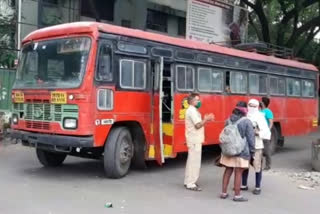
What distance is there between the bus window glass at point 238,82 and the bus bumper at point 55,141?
5.21 metres

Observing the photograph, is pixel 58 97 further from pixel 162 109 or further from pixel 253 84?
pixel 253 84

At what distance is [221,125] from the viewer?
516 inches

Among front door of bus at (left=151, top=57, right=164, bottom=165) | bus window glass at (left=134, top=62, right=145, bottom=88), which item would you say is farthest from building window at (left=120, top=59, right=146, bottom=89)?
→ front door of bus at (left=151, top=57, right=164, bottom=165)

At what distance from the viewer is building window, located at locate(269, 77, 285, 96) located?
1544 cm

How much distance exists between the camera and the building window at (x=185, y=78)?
455 inches

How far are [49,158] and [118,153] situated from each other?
6.54 ft

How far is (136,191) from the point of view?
9.09 m

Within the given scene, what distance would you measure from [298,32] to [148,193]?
20.2m

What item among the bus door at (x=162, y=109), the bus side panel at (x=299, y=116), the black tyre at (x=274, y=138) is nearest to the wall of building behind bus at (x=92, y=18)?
the bus side panel at (x=299, y=116)

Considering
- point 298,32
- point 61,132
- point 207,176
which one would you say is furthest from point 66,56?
point 298,32

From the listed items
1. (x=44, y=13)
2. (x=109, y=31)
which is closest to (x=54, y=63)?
(x=109, y=31)

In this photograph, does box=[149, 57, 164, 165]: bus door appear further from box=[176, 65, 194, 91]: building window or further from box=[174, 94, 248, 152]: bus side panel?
box=[176, 65, 194, 91]: building window

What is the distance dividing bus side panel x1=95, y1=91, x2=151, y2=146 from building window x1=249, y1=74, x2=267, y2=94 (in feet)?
14.4

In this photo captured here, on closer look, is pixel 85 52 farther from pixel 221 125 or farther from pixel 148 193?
pixel 221 125
